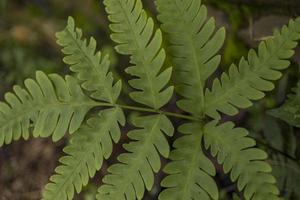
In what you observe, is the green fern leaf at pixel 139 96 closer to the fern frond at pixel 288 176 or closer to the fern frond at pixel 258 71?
the fern frond at pixel 258 71

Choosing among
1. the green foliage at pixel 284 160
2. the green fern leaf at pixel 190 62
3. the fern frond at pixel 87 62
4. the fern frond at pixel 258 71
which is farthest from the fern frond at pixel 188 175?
the green foliage at pixel 284 160

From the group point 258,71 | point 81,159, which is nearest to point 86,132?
point 81,159

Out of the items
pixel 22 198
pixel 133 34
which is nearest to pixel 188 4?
pixel 133 34

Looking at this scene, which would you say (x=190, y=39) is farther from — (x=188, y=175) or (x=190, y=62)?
(x=188, y=175)

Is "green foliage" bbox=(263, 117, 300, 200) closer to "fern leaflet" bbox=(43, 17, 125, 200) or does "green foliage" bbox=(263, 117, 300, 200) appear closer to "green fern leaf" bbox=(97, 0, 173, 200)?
"green fern leaf" bbox=(97, 0, 173, 200)

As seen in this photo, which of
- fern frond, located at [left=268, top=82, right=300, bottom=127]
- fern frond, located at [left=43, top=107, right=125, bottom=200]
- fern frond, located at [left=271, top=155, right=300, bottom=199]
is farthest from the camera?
fern frond, located at [left=271, top=155, right=300, bottom=199]

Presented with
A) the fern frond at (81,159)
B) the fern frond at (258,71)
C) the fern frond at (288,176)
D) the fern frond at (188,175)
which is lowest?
the fern frond at (288,176)

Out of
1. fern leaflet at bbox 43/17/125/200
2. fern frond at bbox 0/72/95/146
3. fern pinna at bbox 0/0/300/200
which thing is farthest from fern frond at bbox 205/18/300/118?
fern frond at bbox 0/72/95/146
